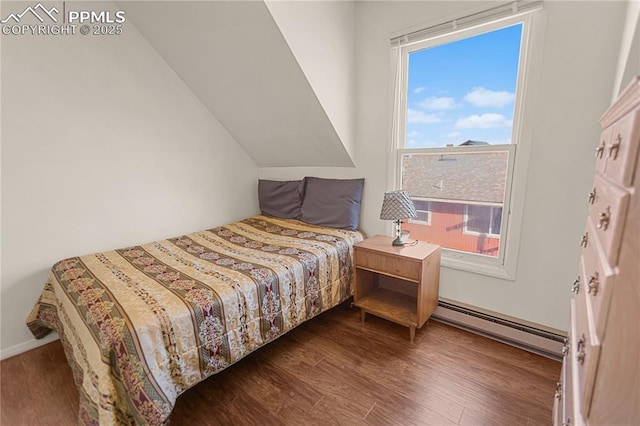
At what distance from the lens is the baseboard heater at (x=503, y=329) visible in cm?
182

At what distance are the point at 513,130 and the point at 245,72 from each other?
197 centimetres

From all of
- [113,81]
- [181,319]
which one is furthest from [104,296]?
[113,81]

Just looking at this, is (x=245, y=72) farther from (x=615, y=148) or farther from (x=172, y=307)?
(x=615, y=148)

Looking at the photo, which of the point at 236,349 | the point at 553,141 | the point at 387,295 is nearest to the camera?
the point at 236,349

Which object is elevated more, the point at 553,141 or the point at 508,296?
the point at 553,141

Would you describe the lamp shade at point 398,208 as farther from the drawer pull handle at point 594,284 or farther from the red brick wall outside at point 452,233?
the drawer pull handle at point 594,284

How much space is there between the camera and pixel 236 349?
5.16ft

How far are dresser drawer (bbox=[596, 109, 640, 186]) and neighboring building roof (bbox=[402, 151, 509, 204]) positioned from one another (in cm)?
128

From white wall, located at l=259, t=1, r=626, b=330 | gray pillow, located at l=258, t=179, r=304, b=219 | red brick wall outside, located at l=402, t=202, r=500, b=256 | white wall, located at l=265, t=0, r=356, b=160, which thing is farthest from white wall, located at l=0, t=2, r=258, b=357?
red brick wall outside, located at l=402, t=202, r=500, b=256

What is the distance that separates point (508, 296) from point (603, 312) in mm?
1576

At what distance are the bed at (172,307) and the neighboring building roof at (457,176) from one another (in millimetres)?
713

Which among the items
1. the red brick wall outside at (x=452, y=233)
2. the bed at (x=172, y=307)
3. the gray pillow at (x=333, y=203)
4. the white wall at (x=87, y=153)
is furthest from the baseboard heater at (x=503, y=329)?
the white wall at (x=87, y=153)

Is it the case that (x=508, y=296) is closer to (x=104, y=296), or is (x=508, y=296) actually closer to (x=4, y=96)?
(x=104, y=296)

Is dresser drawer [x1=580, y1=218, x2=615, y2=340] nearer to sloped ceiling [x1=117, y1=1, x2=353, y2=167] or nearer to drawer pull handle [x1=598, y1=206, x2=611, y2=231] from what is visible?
drawer pull handle [x1=598, y1=206, x2=611, y2=231]
